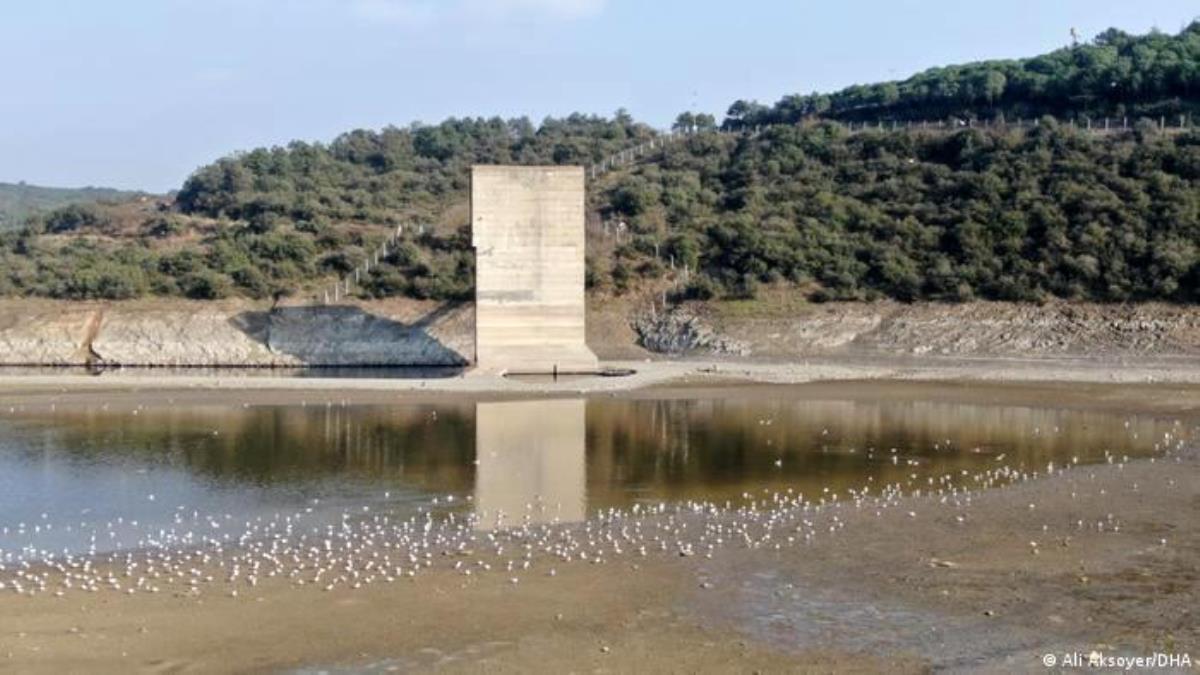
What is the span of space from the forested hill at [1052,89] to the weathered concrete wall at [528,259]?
44256 millimetres

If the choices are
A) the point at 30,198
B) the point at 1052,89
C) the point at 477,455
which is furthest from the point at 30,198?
the point at 477,455

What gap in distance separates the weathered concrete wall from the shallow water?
29.3 feet

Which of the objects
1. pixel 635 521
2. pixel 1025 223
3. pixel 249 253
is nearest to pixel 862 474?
pixel 635 521

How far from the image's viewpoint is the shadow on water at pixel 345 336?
49.9 metres

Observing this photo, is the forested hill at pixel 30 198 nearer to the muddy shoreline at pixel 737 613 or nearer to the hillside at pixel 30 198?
the hillside at pixel 30 198

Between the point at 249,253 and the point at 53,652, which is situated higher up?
the point at 249,253

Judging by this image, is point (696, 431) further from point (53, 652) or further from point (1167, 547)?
point (53, 652)

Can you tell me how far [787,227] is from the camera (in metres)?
59.2

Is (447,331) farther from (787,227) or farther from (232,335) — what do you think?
(787,227)

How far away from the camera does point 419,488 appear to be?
21.8 m

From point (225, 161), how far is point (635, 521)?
78.7 m

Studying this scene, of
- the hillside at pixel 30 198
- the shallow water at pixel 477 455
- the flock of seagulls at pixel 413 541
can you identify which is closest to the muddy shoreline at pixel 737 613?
the flock of seagulls at pixel 413 541

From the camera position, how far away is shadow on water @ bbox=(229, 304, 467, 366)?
49.9m

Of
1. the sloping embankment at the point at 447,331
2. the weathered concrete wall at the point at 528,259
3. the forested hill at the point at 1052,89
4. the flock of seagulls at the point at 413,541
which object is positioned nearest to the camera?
the flock of seagulls at the point at 413,541
